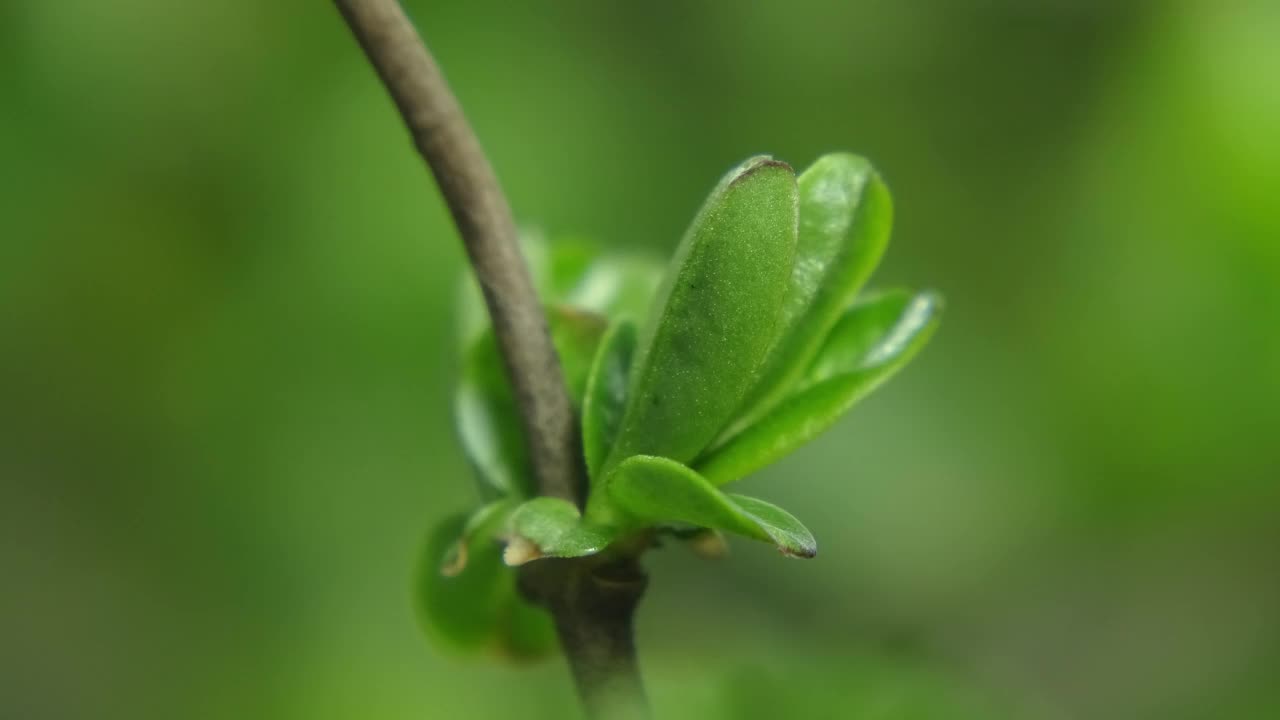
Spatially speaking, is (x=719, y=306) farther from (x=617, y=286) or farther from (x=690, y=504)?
(x=617, y=286)

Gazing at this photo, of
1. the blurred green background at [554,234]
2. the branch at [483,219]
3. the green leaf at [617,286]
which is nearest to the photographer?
the branch at [483,219]

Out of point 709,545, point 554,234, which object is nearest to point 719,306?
point 709,545

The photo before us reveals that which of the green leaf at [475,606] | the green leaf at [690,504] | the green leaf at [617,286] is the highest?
the green leaf at [617,286]

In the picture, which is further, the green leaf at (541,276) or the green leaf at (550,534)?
the green leaf at (541,276)

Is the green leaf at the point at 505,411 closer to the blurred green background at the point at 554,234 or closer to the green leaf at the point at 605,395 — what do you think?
the green leaf at the point at 605,395

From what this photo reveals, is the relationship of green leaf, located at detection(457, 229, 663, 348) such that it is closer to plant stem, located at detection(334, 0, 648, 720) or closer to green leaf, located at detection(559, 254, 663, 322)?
green leaf, located at detection(559, 254, 663, 322)

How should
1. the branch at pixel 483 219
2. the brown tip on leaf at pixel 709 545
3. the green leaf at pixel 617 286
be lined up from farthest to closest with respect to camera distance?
the green leaf at pixel 617 286 → the brown tip on leaf at pixel 709 545 → the branch at pixel 483 219

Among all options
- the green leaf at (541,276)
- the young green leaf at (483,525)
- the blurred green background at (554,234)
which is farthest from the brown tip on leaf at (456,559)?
the blurred green background at (554,234)
